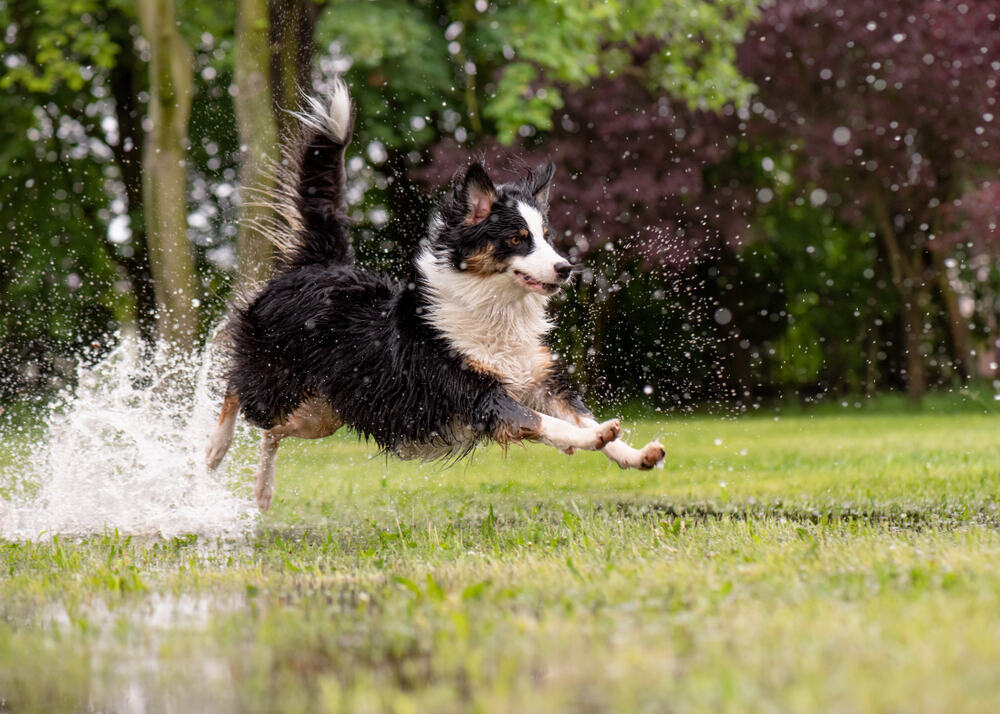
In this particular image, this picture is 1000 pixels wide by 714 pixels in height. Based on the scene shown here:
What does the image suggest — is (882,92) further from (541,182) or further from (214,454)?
(214,454)

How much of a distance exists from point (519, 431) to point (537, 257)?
828 millimetres

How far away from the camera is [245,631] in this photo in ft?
9.78

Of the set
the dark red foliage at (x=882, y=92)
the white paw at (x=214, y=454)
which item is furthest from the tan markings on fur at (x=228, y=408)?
the dark red foliage at (x=882, y=92)

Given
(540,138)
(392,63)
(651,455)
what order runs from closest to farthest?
(651,455), (392,63), (540,138)

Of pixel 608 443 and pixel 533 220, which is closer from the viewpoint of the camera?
pixel 608 443

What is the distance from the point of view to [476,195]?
16.7 feet

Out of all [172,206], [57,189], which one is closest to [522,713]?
[172,206]

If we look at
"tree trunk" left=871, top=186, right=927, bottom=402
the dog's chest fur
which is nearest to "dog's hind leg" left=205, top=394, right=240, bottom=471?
the dog's chest fur

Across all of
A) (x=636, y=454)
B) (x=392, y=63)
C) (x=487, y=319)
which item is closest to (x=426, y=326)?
(x=487, y=319)

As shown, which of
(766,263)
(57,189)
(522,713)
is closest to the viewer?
(522,713)

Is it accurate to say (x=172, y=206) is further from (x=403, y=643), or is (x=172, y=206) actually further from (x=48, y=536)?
(x=403, y=643)

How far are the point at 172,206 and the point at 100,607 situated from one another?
315 inches

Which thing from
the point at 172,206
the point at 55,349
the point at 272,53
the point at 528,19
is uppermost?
the point at 528,19

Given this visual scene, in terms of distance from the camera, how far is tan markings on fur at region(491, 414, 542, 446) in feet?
15.6
